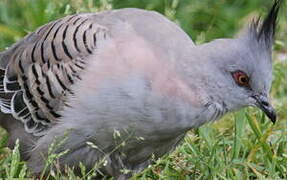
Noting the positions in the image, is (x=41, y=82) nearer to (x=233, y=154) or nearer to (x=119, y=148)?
(x=119, y=148)

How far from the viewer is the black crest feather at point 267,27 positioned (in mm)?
5645

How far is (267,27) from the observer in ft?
18.7

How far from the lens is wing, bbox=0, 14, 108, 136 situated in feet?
18.5

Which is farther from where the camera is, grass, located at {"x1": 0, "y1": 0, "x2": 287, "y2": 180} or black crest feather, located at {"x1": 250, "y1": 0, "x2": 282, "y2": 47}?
grass, located at {"x1": 0, "y1": 0, "x2": 287, "y2": 180}

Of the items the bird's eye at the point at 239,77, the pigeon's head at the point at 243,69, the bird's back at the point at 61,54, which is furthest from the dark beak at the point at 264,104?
the bird's back at the point at 61,54

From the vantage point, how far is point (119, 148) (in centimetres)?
558

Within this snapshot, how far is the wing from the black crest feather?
94 centimetres

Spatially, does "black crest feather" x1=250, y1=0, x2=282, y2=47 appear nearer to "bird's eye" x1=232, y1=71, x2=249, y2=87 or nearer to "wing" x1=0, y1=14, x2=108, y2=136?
"bird's eye" x1=232, y1=71, x2=249, y2=87

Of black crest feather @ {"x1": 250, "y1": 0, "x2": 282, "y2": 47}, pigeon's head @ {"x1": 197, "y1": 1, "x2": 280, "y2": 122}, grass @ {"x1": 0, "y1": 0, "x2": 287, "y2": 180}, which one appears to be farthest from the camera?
grass @ {"x1": 0, "y1": 0, "x2": 287, "y2": 180}

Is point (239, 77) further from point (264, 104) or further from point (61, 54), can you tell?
point (61, 54)

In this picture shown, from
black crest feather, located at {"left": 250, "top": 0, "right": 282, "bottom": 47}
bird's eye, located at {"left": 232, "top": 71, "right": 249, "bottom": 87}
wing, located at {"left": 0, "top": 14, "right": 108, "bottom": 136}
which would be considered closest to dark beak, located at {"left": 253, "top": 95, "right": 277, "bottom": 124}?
bird's eye, located at {"left": 232, "top": 71, "right": 249, "bottom": 87}

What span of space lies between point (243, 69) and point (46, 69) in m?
1.23

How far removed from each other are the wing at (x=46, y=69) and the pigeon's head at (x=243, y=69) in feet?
2.39

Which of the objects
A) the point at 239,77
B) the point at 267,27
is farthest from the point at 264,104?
the point at 267,27
